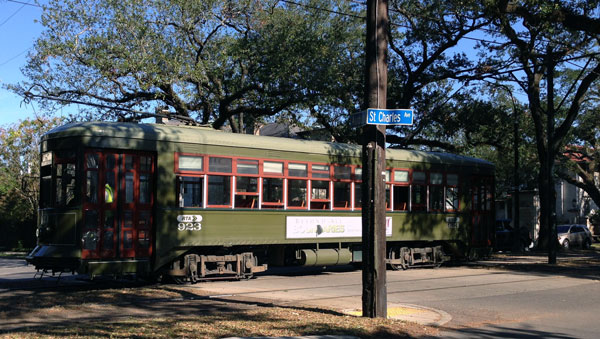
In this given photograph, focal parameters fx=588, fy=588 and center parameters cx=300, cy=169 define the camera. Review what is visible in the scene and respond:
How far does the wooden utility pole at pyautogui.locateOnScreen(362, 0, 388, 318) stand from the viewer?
9.77 meters

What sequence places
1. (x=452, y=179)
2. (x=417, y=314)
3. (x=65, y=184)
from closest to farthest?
(x=417, y=314) < (x=65, y=184) < (x=452, y=179)

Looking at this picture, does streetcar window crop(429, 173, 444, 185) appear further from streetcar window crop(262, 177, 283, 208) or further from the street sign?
the street sign

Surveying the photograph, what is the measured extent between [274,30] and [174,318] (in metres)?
17.3

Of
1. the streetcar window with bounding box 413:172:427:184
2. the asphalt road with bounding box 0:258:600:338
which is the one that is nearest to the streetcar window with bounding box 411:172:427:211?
the streetcar window with bounding box 413:172:427:184

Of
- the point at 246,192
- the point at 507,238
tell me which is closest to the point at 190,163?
the point at 246,192

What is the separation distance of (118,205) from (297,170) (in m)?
5.16

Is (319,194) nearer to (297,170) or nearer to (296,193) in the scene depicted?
(296,193)

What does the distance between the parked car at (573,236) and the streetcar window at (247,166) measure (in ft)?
80.6

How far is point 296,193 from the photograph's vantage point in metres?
16.5

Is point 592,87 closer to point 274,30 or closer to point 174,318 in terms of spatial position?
point 274,30

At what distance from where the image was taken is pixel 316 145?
56.3ft

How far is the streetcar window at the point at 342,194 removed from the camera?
17406mm

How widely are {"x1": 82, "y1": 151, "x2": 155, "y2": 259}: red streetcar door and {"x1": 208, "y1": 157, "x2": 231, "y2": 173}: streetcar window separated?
4.88 ft

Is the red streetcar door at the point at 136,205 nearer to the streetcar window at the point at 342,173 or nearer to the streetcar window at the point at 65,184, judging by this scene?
the streetcar window at the point at 65,184
